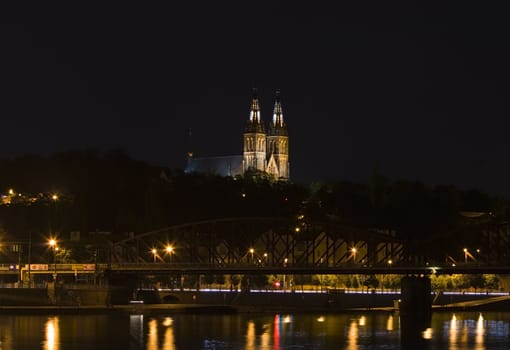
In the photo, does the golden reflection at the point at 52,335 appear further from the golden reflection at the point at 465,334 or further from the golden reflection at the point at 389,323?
the golden reflection at the point at 465,334

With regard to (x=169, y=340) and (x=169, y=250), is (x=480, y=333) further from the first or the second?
(x=169, y=250)

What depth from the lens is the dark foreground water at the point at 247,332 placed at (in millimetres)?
96188

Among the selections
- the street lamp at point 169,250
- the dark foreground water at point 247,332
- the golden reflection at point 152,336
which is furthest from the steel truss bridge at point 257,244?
the golden reflection at point 152,336

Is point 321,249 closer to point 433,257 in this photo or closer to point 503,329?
point 433,257

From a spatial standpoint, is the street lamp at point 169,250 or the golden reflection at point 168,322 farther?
the street lamp at point 169,250

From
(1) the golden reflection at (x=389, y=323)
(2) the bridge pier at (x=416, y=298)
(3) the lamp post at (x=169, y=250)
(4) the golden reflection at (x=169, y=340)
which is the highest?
(3) the lamp post at (x=169, y=250)

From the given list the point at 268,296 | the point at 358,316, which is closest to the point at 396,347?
the point at 358,316

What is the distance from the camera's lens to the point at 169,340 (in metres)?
99.4

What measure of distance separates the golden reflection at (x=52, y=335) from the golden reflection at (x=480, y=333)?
29.3m

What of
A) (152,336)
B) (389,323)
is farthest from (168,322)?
(389,323)

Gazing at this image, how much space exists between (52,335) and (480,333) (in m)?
33.3

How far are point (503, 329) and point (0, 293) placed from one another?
5327cm

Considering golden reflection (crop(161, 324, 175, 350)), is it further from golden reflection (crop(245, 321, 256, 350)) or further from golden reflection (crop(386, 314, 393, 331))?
golden reflection (crop(386, 314, 393, 331))

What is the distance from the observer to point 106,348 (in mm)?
92875
